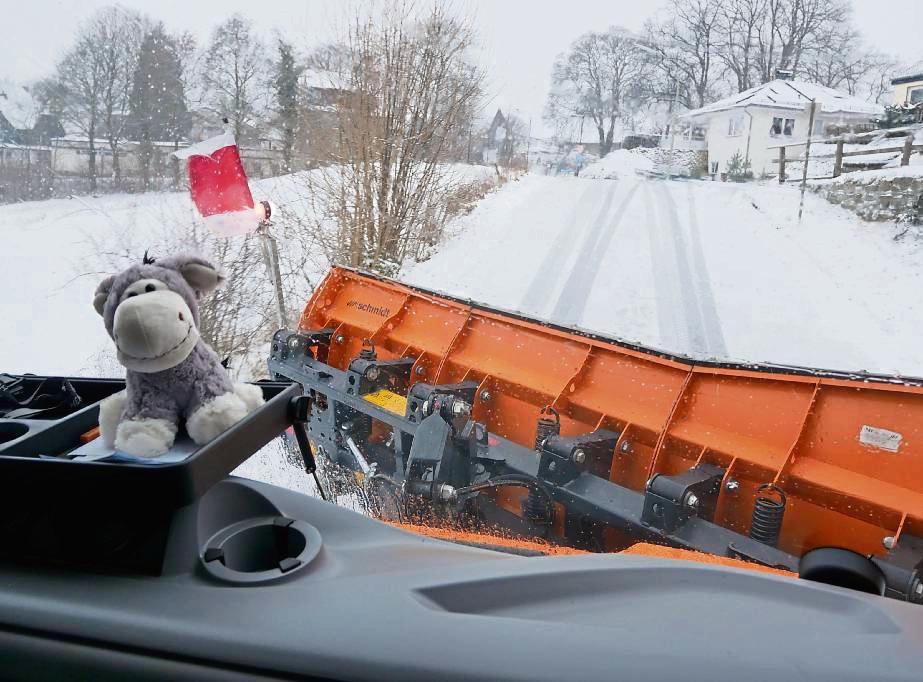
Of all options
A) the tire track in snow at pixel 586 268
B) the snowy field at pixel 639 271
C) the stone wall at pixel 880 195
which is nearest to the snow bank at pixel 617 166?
the tire track in snow at pixel 586 268

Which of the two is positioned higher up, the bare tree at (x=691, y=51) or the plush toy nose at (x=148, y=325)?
the bare tree at (x=691, y=51)

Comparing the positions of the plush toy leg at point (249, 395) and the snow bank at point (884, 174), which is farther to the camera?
the snow bank at point (884, 174)

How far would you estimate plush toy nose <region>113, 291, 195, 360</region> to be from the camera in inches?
Answer: 47.9

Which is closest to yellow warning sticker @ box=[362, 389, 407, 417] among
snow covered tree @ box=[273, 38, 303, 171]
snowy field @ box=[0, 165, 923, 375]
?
snowy field @ box=[0, 165, 923, 375]

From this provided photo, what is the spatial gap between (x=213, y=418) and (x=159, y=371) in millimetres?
141

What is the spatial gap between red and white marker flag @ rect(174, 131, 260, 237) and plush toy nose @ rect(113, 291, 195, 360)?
4630mm

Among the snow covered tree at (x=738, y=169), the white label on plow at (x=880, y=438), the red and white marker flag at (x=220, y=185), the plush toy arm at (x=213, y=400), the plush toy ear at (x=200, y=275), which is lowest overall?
the white label on plow at (x=880, y=438)

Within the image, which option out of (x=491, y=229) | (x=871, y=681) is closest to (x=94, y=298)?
(x=871, y=681)

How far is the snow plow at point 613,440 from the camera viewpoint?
2.55 meters

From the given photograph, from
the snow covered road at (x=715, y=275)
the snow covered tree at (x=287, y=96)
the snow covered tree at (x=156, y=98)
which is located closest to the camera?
the snow covered tree at (x=156, y=98)

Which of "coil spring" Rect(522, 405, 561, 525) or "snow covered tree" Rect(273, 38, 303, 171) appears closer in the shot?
"coil spring" Rect(522, 405, 561, 525)

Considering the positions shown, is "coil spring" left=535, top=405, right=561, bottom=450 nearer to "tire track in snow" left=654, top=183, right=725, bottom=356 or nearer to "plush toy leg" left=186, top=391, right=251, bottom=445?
"plush toy leg" left=186, top=391, right=251, bottom=445

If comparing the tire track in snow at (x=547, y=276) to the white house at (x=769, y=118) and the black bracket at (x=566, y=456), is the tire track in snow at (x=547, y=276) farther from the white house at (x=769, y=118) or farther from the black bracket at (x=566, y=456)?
the white house at (x=769, y=118)

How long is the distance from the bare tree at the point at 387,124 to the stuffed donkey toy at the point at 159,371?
29.1 feet
